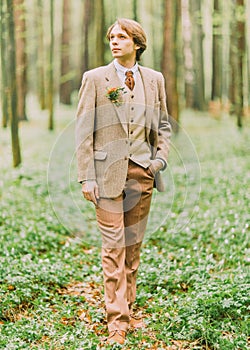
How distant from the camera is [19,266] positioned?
5406 millimetres

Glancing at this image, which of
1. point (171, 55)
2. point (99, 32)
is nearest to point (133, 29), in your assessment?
point (99, 32)

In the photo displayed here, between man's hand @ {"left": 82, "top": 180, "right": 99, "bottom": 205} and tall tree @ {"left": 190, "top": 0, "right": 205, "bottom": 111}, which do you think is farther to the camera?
tall tree @ {"left": 190, "top": 0, "right": 205, "bottom": 111}

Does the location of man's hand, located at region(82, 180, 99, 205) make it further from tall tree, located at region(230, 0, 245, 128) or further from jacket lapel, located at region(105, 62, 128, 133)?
tall tree, located at region(230, 0, 245, 128)

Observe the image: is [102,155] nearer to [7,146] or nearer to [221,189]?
[221,189]

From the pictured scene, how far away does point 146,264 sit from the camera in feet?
19.4

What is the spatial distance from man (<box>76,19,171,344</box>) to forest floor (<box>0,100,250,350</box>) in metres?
0.56

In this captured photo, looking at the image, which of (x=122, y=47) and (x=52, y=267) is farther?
(x=52, y=267)

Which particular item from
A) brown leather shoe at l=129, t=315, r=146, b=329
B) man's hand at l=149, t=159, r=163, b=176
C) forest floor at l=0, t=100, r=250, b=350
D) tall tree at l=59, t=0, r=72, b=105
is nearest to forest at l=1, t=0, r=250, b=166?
tall tree at l=59, t=0, r=72, b=105

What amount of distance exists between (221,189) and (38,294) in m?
4.64

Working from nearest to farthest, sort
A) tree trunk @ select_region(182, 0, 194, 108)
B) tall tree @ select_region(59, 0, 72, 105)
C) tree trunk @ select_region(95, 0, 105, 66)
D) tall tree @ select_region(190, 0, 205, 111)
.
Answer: tree trunk @ select_region(95, 0, 105, 66)
tree trunk @ select_region(182, 0, 194, 108)
tall tree @ select_region(190, 0, 205, 111)
tall tree @ select_region(59, 0, 72, 105)

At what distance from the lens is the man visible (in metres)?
4.17

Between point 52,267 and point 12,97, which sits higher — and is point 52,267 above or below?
below

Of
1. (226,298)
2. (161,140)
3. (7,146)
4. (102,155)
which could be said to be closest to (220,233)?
(226,298)

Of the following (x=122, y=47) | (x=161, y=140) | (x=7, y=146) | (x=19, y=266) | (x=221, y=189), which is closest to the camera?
(x=122, y=47)
